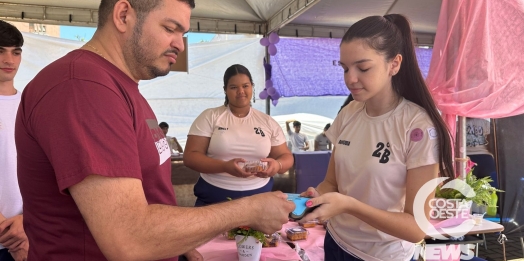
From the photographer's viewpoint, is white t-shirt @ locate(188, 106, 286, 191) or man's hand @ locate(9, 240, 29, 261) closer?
man's hand @ locate(9, 240, 29, 261)

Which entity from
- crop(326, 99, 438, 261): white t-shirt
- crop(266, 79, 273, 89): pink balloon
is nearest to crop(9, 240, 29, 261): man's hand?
crop(326, 99, 438, 261): white t-shirt

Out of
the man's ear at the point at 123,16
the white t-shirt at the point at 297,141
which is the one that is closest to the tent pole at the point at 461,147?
the man's ear at the point at 123,16

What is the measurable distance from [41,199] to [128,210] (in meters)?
0.29

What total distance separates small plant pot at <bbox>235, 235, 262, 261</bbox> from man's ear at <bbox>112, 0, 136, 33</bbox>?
1.09 metres

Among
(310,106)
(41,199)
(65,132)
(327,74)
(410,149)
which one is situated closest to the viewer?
(65,132)

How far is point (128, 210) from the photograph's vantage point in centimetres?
82

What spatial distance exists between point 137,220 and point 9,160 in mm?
1423

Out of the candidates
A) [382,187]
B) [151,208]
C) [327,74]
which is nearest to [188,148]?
[382,187]

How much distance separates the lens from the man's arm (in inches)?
31.7

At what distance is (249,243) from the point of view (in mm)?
1750

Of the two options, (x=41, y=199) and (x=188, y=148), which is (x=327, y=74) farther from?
(x=41, y=199)

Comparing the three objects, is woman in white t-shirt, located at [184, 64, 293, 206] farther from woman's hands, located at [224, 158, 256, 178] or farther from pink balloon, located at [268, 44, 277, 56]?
pink balloon, located at [268, 44, 277, 56]

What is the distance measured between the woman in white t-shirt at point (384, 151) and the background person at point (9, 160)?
4.62ft

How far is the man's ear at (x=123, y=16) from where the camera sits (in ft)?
3.31
